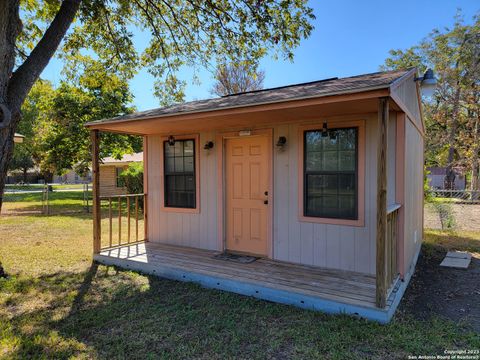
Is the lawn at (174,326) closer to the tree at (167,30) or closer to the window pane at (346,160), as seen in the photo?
the window pane at (346,160)

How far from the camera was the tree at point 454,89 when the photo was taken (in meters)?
16.7

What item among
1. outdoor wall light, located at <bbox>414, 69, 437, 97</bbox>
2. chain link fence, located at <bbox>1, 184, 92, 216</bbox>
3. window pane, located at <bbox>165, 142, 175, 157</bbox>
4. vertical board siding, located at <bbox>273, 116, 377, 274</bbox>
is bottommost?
chain link fence, located at <bbox>1, 184, 92, 216</bbox>

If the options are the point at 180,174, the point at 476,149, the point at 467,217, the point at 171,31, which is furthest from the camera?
the point at 476,149

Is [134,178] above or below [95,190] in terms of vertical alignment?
above

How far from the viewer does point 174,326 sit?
10.4 ft

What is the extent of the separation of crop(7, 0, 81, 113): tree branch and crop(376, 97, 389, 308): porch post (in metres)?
4.10

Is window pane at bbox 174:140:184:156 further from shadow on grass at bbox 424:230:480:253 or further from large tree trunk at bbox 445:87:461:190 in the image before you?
large tree trunk at bbox 445:87:461:190

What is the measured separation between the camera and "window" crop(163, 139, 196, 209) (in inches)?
230

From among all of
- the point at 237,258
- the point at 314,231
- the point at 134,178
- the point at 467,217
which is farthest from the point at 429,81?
the point at 134,178

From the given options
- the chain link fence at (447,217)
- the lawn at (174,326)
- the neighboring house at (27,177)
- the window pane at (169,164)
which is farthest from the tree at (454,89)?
the neighboring house at (27,177)

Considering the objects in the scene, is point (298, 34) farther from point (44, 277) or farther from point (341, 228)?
point (44, 277)

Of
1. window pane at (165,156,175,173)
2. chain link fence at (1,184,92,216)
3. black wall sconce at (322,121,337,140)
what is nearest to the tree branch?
window pane at (165,156,175,173)

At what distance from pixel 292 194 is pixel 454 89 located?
703 inches

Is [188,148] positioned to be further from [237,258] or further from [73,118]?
[73,118]
